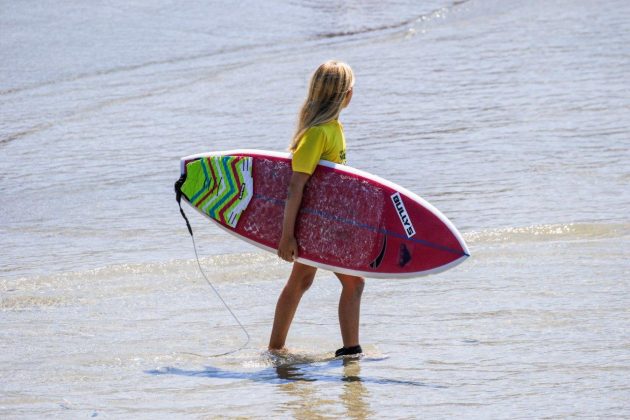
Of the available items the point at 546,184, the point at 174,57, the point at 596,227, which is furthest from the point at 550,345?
the point at 174,57

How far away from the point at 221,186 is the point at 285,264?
158 cm

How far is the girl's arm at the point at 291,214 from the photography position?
526 cm

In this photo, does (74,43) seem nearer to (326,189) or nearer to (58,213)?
(58,213)

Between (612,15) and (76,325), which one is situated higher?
(612,15)

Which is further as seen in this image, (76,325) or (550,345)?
(76,325)

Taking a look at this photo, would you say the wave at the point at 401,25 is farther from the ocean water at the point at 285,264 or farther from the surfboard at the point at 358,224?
the surfboard at the point at 358,224

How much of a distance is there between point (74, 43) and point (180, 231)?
934 cm

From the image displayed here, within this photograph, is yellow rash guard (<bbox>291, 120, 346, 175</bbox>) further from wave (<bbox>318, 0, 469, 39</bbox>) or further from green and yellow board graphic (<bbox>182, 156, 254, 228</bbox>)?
wave (<bbox>318, 0, 469, 39</bbox>)

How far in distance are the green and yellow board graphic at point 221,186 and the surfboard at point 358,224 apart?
0.09 meters

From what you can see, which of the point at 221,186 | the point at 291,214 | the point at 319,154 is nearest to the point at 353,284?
the point at 291,214

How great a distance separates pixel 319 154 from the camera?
5211 millimetres

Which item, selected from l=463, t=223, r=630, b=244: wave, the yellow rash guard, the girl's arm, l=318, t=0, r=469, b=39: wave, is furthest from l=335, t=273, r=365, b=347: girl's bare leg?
l=318, t=0, r=469, b=39: wave

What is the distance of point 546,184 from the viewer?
893cm

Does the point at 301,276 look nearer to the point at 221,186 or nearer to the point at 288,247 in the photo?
the point at 288,247
